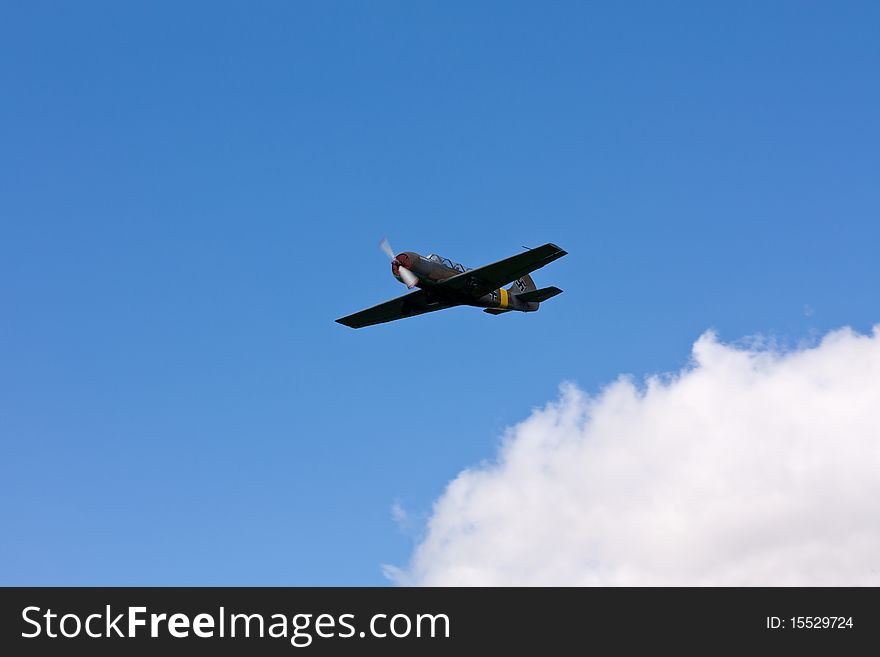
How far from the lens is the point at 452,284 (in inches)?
1897

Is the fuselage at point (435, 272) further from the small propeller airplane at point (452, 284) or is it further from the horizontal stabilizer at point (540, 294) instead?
the horizontal stabilizer at point (540, 294)

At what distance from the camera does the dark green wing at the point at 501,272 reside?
4516 cm

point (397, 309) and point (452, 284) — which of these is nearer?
point (452, 284)

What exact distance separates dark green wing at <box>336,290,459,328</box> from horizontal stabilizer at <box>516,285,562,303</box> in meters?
5.65

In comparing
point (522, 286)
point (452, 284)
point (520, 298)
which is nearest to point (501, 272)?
point (452, 284)

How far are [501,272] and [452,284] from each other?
2.75 m

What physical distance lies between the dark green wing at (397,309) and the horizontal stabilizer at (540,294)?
5.65 meters

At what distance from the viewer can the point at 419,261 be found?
47250mm

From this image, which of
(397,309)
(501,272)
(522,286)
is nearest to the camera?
(501,272)

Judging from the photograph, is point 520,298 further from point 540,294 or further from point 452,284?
point 452,284

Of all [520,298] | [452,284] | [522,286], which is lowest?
[452,284]
